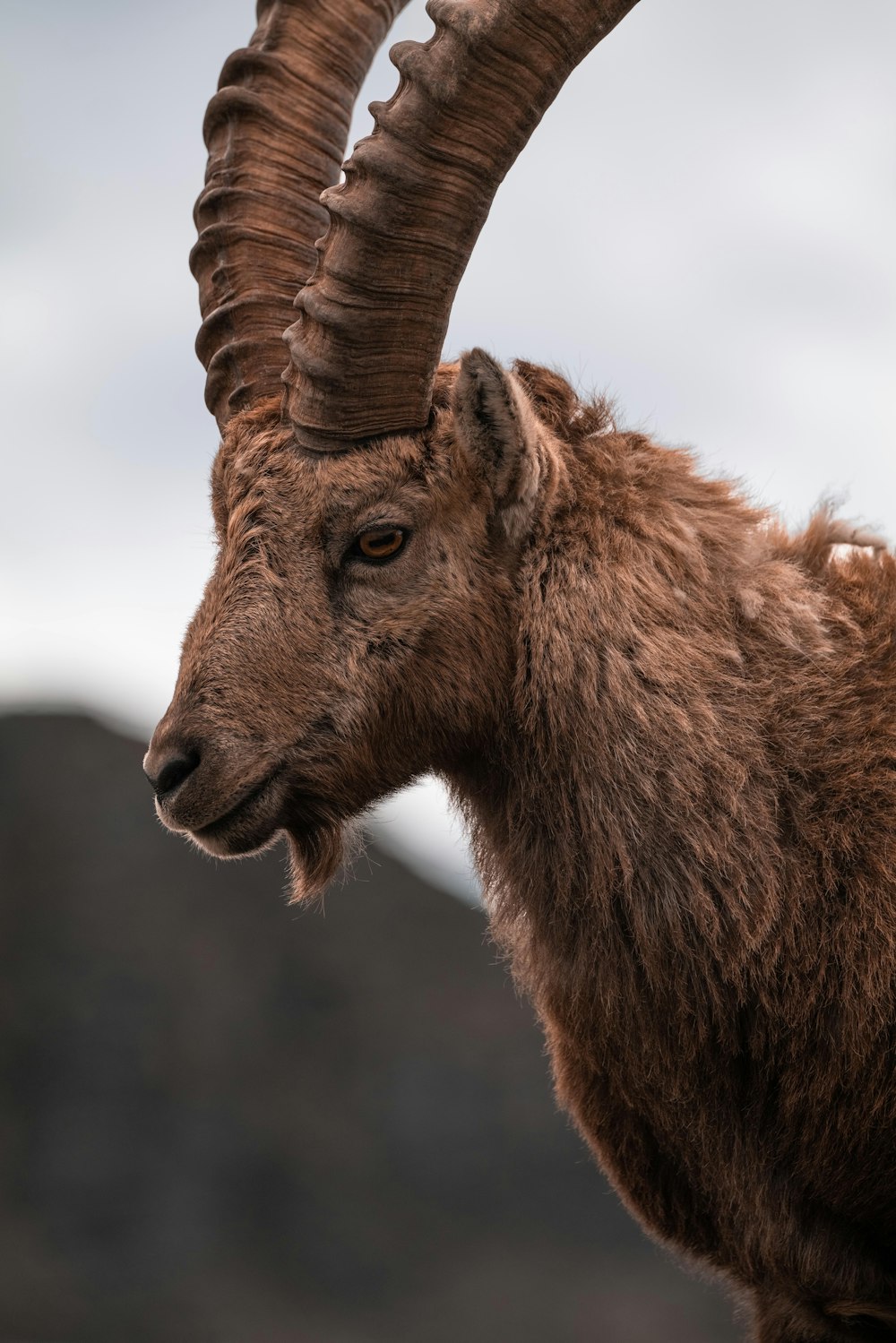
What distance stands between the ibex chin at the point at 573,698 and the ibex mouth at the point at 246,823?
1 cm

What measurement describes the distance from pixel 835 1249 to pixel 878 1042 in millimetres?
781

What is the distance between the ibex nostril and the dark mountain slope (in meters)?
11.1

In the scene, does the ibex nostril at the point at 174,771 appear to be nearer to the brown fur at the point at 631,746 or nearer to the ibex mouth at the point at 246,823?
the brown fur at the point at 631,746

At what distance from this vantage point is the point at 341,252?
3697 mm

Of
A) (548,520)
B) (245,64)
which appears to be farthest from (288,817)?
(245,64)

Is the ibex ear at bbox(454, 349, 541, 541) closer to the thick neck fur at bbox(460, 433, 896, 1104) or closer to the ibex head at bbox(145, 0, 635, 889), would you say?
the ibex head at bbox(145, 0, 635, 889)

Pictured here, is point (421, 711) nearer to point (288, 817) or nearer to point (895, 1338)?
point (288, 817)

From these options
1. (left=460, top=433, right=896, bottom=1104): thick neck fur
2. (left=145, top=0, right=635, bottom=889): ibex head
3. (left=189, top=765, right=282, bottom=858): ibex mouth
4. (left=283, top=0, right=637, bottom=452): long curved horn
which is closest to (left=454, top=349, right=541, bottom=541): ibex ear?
(left=145, top=0, right=635, bottom=889): ibex head

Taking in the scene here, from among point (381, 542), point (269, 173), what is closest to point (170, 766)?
point (381, 542)

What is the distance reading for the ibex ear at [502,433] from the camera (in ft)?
11.6

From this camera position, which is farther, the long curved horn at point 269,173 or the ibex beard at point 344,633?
the long curved horn at point 269,173

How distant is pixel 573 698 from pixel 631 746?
229mm

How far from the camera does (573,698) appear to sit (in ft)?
12.1

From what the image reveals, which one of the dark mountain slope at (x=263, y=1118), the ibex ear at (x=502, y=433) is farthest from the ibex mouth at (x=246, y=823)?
the dark mountain slope at (x=263, y=1118)
